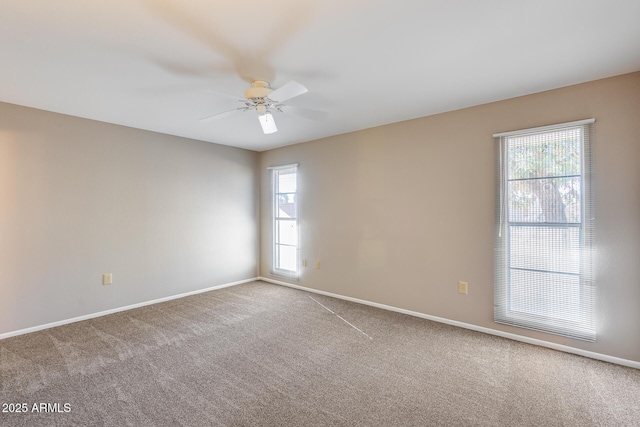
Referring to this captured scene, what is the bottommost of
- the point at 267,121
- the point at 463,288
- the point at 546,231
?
the point at 463,288

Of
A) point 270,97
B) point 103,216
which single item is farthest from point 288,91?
point 103,216

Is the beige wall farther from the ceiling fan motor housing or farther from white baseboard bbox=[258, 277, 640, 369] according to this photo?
the ceiling fan motor housing

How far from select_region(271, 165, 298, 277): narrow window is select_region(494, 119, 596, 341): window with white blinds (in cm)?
292

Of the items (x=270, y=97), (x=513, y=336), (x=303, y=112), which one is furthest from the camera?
(x=513, y=336)

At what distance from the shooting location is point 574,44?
1.99 meters

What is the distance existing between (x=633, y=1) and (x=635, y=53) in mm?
746

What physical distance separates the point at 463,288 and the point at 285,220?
2920mm

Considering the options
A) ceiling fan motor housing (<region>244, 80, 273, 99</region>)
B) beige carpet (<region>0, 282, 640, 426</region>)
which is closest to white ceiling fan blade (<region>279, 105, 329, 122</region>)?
ceiling fan motor housing (<region>244, 80, 273, 99</region>)

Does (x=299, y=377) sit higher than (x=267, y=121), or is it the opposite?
(x=267, y=121)

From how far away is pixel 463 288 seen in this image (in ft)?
10.5

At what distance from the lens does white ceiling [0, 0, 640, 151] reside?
1.66m

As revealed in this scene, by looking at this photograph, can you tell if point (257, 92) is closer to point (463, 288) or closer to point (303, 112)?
point (303, 112)

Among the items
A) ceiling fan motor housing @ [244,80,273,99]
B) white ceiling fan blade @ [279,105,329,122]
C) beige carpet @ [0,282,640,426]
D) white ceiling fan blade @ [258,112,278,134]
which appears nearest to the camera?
beige carpet @ [0,282,640,426]

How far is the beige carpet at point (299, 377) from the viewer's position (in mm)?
1830
